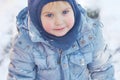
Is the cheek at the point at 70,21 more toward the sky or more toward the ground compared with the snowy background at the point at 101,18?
more toward the sky

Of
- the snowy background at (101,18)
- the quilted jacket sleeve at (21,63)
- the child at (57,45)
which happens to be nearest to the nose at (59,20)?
the child at (57,45)

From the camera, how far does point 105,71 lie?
2.30 metres

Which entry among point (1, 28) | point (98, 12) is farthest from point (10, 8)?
point (98, 12)

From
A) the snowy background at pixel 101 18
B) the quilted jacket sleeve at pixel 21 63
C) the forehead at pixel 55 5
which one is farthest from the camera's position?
the snowy background at pixel 101 18

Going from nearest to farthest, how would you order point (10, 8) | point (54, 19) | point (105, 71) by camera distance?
1. point (54, 19)
2. point (105, 71)
3. point (10, 8)

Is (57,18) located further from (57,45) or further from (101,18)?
(101,18)

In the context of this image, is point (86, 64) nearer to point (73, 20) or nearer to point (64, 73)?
point (64, 73)

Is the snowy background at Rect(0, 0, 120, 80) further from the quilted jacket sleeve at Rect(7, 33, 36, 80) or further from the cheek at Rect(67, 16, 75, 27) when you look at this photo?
the cheek at Rect(67, 16, 75, 27)

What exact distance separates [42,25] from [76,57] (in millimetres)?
222

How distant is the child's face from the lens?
77.8 inches

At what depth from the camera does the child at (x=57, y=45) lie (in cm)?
201

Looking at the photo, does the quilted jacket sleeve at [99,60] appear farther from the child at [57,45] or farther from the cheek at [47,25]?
the cheek at [47,25]


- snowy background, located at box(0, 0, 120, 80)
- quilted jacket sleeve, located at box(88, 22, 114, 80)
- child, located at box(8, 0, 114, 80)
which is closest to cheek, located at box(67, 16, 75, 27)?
child, located at box(8, 0, 114, 80)

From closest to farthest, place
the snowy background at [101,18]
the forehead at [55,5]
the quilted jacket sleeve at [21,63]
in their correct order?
the forehead at [55,5] → the quilted jacket sleeve at [21,63] → the snowy background at [101,18]
